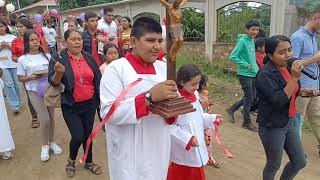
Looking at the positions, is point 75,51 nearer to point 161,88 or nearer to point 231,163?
point 161,88

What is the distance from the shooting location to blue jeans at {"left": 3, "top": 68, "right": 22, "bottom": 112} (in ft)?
20.9

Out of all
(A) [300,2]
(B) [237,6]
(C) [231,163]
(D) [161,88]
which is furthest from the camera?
(B) [237,6]

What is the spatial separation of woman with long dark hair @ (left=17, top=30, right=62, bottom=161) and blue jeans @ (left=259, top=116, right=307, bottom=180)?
278 centimetres

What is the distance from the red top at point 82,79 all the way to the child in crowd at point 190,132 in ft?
4.09

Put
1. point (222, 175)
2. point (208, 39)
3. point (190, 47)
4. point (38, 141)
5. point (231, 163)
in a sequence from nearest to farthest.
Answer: point (222, 175)
point (231, 163)
point (38, 141)
point (208, 39)
point (190, 47)

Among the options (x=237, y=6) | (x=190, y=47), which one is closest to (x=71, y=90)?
(x=237, y=6)

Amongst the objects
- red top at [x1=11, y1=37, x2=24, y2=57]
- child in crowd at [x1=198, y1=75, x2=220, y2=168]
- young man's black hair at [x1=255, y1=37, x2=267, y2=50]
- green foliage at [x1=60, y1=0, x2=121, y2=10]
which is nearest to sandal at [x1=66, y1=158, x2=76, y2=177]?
child in crowd at [x1=198, y1=75, x2=220, y2=168]

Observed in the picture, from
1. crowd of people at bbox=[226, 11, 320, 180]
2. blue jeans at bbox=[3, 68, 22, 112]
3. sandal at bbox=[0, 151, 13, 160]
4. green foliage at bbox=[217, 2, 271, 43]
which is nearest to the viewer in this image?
crowd of people at bbox=[226, 11, 320, 180]

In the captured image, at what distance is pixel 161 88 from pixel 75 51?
84.3 inches

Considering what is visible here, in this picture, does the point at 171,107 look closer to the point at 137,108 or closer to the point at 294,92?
the point at 137,108

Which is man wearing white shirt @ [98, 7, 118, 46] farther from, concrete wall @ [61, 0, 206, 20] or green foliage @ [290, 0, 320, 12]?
concrete wall @ [61, 0, 206, 20]

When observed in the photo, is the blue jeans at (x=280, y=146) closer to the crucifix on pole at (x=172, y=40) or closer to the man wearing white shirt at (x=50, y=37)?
the crucifix on pole at (x=172, y=40)

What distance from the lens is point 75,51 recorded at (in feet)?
12.7

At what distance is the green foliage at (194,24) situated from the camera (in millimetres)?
11961
